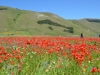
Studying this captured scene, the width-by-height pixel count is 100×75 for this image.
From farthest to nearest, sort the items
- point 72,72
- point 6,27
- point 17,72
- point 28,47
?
1. point 6,27
2. point 28,47
3. point 72,72
4. point 17,72

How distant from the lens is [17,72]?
6867 millimetres

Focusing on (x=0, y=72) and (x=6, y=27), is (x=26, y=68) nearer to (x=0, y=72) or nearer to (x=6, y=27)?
(x=0, y=72)

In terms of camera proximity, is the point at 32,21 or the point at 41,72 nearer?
the point at 41,72

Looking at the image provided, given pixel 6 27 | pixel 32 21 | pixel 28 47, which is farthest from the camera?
pixel 32 21

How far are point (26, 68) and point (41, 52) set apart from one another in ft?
10.5

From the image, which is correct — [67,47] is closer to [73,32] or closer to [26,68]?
[26,68]

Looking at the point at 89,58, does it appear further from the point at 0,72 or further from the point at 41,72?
the point at 0,72

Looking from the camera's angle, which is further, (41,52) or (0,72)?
(41,52)

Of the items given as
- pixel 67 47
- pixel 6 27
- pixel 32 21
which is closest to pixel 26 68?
pixel 67 47

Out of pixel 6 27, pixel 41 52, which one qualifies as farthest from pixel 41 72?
pixel 6 27

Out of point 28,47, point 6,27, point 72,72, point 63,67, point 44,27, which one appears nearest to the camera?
point 72,72

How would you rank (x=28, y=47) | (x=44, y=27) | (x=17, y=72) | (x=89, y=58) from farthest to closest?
1. (x=44, y=27)
2. (x=28, y=47)
3. (x=89, y=58)
4. (x=17, y=72)

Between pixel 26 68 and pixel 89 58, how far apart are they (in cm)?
244

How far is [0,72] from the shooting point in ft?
23.0
